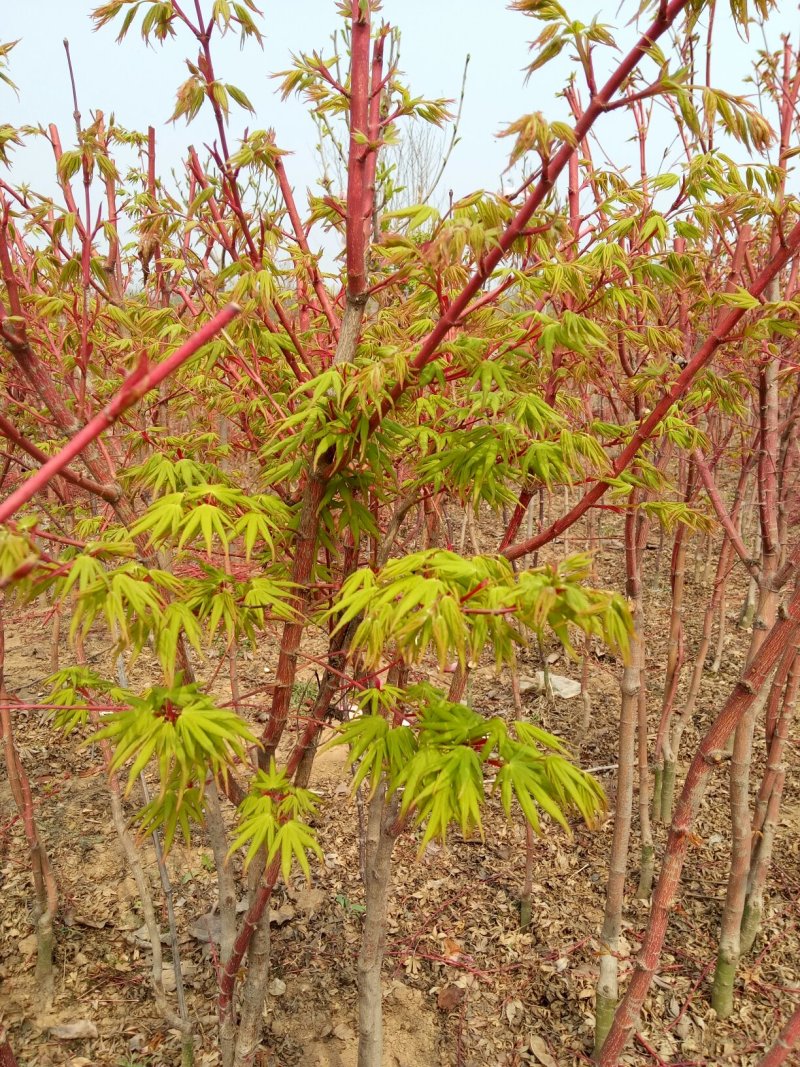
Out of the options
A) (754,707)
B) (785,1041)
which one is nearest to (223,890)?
(785,1041)

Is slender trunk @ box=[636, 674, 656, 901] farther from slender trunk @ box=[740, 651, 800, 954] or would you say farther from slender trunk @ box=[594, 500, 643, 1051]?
slender trunk @ box=[594, 500, 643, 1051]

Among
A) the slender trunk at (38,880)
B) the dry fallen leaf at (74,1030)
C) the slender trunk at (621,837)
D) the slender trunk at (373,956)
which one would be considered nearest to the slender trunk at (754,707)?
the slender trunk at (621,837)

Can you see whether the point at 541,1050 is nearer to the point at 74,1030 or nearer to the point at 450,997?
the point at 450,997

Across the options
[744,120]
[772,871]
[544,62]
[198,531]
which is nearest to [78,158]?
[198,531]

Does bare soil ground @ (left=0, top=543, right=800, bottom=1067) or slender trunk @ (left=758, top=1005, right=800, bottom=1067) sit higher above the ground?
slender trunk @ (left=758, top=1005, right=800, bottom=1067)

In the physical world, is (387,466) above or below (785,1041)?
above

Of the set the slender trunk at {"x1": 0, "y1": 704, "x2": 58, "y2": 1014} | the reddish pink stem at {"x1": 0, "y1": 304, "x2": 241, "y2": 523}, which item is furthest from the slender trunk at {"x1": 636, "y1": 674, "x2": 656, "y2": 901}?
the reddish pink stem at {"x1": 0, "y1": 304, "x2": 241, "y2": 523}

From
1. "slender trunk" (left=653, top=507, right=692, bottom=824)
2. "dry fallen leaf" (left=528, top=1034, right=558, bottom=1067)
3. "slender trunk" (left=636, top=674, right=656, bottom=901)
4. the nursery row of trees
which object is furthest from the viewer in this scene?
"slender trunk" (left=636, top=674, right=656, bottom=901)

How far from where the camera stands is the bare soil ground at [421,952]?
2.81 meters

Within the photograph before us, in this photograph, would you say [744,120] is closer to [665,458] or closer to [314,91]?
[314,91]

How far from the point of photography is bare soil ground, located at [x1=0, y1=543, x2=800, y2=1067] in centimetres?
281

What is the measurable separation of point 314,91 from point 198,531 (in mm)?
1260

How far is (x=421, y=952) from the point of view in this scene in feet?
10.7

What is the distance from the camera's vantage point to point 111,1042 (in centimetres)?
282
